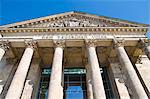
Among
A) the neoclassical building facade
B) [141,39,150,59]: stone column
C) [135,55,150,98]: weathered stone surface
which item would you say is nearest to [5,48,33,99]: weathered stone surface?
the neoclassical building facade

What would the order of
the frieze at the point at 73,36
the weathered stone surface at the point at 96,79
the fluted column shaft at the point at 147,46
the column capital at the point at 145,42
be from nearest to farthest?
the weathered stone surface at the point at 96,79
the fluted column shaft at the point at 147,46
the column capital at the point at 145,42
the frieze at the point at 73,36

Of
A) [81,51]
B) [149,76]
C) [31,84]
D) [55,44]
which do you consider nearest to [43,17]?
[55,44]

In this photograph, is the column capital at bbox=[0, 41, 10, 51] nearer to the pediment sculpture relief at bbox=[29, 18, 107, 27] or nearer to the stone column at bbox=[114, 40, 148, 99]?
the pediment sculpture relief at bbox=[29, 18, 107, 27]

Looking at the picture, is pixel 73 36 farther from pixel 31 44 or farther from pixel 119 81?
pixel 119 81

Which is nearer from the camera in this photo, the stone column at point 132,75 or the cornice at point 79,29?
the stone column at point 132,75

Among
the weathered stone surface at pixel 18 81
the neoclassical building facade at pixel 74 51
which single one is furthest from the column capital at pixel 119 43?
the weathered stone surface at pixel 18 81

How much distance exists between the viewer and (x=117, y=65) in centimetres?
2208

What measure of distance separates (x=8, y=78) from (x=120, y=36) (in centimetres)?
1325

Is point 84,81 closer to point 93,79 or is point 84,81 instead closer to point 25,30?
point 93,79

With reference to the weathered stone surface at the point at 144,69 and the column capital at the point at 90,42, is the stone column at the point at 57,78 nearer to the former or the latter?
the column capital at the point at 90,42

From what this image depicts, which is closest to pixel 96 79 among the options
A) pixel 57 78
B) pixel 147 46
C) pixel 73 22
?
pixel 57 78

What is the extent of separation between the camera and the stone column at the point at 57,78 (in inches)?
590

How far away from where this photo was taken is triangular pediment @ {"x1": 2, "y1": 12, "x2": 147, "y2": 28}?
22.0 m

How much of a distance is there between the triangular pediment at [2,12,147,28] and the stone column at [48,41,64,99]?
353 centimetres
